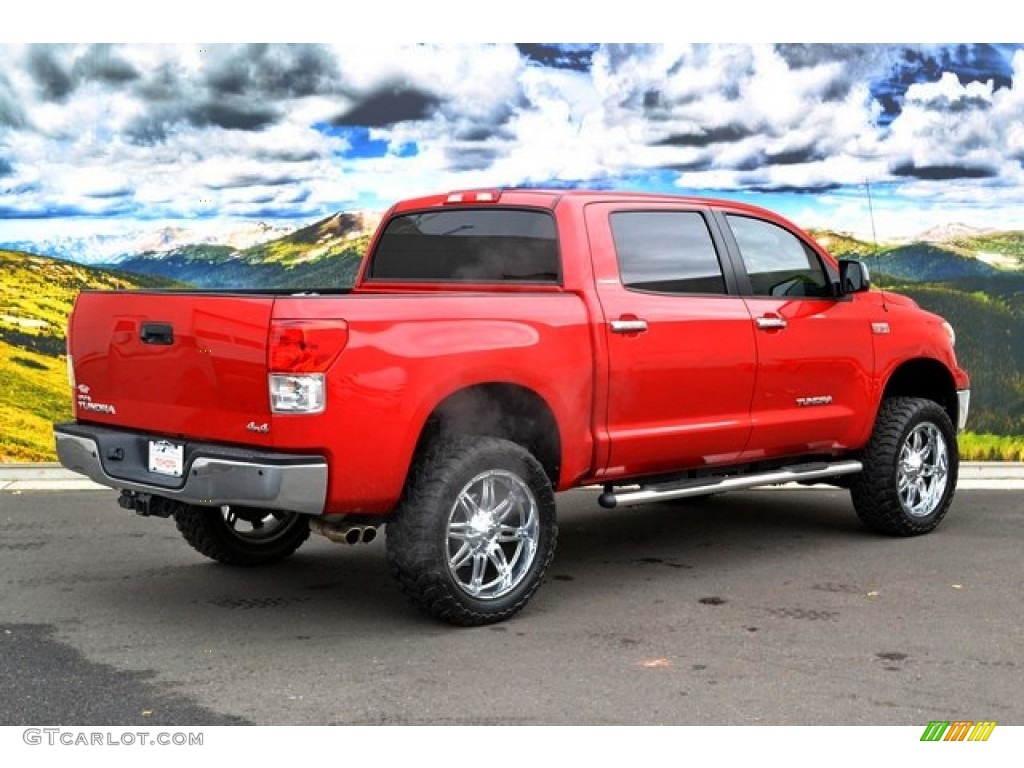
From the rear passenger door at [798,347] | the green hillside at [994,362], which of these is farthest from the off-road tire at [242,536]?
the green hillside at [994,362]

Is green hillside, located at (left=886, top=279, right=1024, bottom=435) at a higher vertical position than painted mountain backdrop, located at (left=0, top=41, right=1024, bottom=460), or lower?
lower

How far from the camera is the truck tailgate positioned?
5527mm

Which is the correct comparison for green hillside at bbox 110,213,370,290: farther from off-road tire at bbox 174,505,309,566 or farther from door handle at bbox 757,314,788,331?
door handle at bbox 757,314,788,331

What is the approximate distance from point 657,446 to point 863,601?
1.23 m

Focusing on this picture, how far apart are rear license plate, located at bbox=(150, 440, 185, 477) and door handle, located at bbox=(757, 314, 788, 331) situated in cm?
316

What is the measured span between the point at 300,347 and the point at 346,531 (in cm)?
94

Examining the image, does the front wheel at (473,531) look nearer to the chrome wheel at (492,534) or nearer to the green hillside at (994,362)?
the chrome wheel at (492,534)

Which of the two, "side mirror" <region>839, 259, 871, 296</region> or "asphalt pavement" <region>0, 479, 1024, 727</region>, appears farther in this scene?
"side mirror" <region>839, 259, 871, 296</region>

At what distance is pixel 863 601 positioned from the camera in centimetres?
651

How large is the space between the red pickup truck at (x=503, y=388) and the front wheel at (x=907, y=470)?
0.05 ft

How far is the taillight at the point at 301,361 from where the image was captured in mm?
5402
